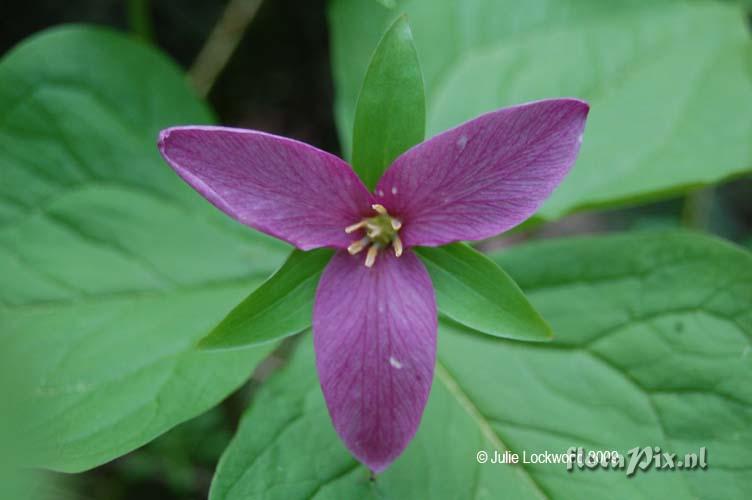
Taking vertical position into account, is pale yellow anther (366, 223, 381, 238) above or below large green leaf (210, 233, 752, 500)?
above

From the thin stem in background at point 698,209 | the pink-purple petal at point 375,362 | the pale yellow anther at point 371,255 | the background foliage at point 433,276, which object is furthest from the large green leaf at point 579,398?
the thin stem in background at point 698,209

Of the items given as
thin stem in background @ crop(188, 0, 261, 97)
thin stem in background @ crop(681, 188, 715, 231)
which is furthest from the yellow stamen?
thin stem in background @ crop(681, 188, 715, 231)

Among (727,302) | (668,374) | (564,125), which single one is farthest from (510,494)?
(564,125)

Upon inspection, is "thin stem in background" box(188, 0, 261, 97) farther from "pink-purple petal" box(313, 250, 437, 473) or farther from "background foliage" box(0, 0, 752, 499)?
"pink-purple petal" box(313, 250, 437, 473)

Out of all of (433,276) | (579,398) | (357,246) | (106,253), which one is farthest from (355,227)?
(106,253)

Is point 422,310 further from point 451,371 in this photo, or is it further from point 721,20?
point 721,20

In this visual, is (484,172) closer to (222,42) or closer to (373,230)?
(373,230)
